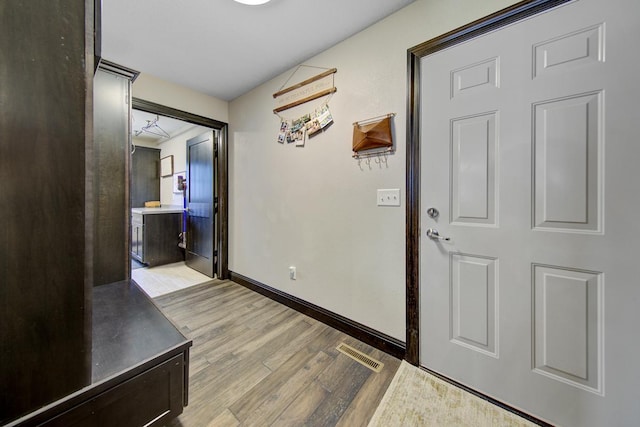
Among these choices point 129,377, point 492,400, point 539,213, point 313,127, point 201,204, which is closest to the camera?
point 129,377

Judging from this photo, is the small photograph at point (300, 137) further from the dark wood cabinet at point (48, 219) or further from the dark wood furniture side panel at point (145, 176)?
the dark wood furniture side panel at point (145, 176)

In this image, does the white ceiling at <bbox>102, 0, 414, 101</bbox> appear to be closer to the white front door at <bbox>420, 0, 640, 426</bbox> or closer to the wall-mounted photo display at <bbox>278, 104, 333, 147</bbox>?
the wall-mounted photo display at <bbox>278, 104, 333, 147</bbox>

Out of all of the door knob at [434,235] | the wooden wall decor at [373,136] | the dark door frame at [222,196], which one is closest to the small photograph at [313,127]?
the wooden wall decor at [373,136]

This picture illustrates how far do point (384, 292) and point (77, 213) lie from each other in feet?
5.17

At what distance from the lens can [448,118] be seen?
1338 millimetres

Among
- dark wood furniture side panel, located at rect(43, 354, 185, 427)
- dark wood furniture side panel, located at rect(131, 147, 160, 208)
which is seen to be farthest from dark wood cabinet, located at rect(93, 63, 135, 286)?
dark wood furniture side panel, located at rect(131, 147, 160, 208)

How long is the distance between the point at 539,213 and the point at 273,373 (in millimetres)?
1671

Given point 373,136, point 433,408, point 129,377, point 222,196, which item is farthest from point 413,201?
point 222,196

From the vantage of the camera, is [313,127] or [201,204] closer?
[313,127]

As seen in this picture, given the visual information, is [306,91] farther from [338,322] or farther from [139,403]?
[139,403]

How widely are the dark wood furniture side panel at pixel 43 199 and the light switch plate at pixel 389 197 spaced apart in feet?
4.71

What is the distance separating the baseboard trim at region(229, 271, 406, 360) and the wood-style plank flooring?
0.04m

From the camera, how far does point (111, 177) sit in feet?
4.81

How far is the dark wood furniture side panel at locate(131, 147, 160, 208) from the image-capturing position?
15.1ft
